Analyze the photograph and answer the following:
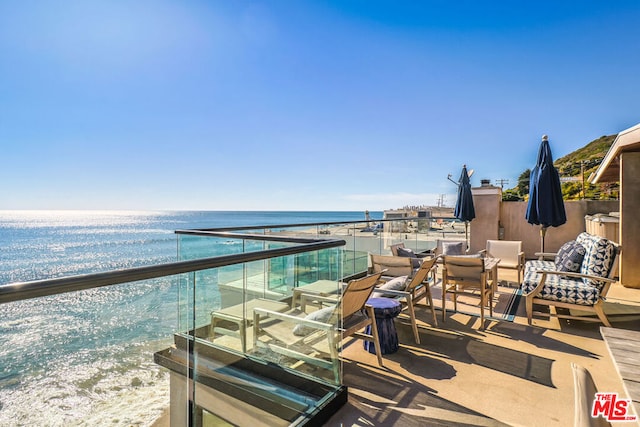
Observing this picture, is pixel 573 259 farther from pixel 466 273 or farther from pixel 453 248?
pixel 453 248

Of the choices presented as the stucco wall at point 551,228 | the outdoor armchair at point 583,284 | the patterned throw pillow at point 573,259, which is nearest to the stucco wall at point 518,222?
the stucco wall at point 551,228

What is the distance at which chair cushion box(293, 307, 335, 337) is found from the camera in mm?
2389

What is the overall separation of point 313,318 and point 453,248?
4477 millimetres

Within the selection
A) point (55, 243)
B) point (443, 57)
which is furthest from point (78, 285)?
point (55, 243)

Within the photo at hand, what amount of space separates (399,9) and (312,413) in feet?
27.3

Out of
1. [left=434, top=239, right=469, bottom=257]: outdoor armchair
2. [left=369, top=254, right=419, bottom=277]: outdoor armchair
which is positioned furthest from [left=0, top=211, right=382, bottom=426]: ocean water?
[left=434, top=239, right=469, bottom=257]: outdoor armchair

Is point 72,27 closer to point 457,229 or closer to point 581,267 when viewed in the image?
point 457,229

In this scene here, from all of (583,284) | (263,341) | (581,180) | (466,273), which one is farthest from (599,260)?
(581,180)

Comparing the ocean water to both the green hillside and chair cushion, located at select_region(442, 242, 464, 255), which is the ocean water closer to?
chair cushion, located at select_region(442, 242, 464, 255)

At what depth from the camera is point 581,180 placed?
1468 centimetres

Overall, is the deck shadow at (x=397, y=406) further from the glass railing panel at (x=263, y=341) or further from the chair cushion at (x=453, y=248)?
the chair cushion at (x=453, y=248)

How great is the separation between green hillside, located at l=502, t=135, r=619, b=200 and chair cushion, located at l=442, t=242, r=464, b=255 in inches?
244

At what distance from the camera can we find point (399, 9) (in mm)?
7559

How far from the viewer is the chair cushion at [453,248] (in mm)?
6105
